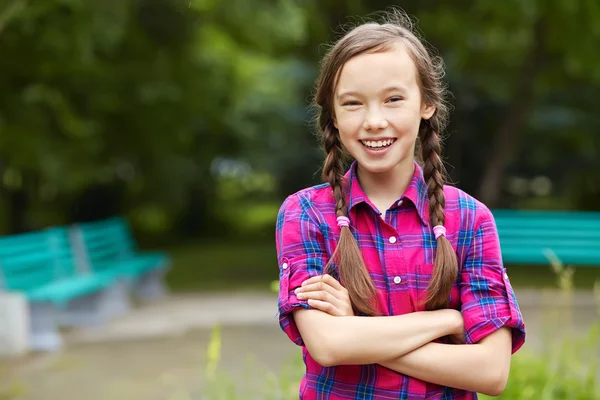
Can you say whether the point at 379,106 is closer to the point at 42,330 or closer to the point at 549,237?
the point at 42,330

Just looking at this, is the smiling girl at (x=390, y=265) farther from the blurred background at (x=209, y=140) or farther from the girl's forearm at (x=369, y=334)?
the blurred background at (x=209, y=140)

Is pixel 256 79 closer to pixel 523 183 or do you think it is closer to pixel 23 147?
pixel 523 183

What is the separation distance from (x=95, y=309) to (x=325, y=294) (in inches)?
253

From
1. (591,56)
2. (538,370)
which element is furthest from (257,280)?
(538,370)

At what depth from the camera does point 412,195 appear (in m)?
1.82

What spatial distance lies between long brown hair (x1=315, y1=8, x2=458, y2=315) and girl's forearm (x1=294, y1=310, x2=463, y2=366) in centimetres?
4

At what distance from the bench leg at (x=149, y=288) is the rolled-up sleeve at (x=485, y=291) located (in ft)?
25.5

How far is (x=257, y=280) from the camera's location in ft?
34.6

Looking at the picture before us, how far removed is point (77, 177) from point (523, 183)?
1043 cm

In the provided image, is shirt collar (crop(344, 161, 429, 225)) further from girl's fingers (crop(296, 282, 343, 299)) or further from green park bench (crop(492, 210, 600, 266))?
green park bench (crop(492, 210, 600, 266))

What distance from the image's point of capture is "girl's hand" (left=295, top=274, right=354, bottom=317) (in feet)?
5.87

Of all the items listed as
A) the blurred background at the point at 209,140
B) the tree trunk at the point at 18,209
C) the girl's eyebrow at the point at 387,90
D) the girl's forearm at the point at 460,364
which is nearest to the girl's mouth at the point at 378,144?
the girl's eyebrow at the point at 387,90

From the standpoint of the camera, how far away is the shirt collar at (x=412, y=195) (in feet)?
5.96

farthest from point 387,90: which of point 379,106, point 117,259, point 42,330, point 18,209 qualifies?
point 18,209
